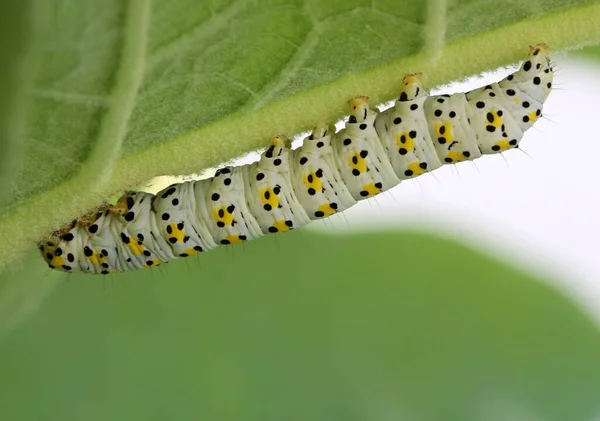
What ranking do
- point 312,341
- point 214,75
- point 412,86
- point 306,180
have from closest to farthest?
point 214,75, point 412,86, point 306,180, point 312,341

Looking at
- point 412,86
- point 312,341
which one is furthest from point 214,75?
point 312,341

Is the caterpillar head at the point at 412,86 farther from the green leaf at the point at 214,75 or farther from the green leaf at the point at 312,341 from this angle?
the green leaf at the point at 312,341

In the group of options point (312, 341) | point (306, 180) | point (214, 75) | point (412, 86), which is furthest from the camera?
point (312, 341)

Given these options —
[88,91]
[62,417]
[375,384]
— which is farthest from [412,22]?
[62,417]

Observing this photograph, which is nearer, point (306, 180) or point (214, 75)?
point (214, 75)

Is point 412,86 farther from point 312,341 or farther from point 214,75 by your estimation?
point 312,341

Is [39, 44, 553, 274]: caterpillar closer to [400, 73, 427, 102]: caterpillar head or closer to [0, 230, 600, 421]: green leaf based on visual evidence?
[400, 73, 427, 102]: caterpillar head

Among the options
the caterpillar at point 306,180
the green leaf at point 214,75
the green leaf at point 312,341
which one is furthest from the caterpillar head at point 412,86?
the green leaf at point 312,341
